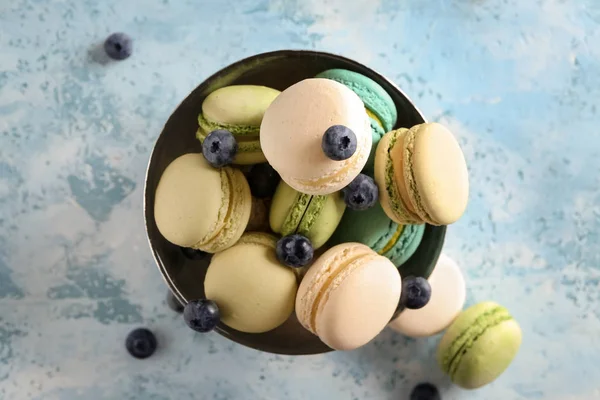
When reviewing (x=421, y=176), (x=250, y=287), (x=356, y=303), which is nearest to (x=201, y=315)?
(x=250, y=287)

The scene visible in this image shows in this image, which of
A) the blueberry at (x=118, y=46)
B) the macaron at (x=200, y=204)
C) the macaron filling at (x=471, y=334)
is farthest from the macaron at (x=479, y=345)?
the blueberry at (x=118, y=46)

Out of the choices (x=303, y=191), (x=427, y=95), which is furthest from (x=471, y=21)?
(x=303, y=191)

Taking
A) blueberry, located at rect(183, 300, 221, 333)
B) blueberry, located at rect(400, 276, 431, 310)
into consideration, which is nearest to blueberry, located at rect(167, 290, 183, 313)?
blueberry, located at rect(183, 300, 221, 333)

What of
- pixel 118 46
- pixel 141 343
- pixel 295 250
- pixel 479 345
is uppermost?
pixel 118 46

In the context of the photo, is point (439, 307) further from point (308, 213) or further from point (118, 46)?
point (118, 46)

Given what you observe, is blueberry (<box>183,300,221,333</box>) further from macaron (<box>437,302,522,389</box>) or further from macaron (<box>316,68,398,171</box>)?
macaron (<box>437,302,522,389</box>)

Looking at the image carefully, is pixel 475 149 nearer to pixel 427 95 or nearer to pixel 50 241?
pixel 427 95
